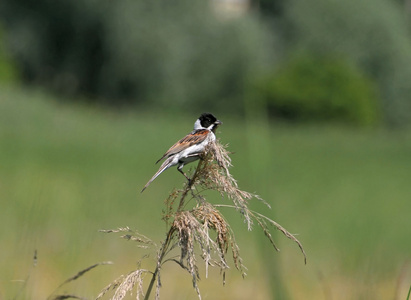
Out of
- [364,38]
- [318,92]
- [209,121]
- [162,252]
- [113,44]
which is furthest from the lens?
[364,38]

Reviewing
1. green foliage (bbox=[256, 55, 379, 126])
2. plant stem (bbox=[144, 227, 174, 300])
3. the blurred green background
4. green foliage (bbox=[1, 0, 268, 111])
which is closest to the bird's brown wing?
plant stem (bbox=[144, 227, 174, 300])

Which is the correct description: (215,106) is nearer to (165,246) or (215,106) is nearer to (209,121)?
(209,121)

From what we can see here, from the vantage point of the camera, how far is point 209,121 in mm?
2961

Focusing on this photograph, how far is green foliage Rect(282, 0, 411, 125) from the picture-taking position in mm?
54500

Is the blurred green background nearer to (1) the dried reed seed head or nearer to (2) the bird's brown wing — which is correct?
(2) the bird's brown wing

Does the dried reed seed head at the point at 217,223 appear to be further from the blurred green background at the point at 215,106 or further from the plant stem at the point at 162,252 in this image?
the blurred green background at the point at 215,106

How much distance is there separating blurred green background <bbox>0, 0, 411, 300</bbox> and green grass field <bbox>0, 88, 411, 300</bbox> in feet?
0.32

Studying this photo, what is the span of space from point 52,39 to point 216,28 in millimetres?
8788

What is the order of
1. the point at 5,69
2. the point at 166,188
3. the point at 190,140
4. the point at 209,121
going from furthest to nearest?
1. the point at 5,69
2. the point at 166,188
3. the point at 209,121
4. the point at 190,140

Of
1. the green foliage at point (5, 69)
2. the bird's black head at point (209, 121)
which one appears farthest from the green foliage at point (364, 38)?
the bird's black head at point (209, 121)

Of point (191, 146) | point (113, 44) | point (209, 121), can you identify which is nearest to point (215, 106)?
point (113, 44)

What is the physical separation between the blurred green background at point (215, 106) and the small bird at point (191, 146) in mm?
9008

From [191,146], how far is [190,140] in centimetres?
4

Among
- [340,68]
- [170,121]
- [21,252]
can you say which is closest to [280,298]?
[21,252]
